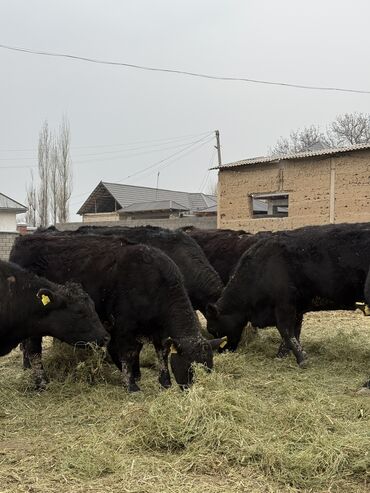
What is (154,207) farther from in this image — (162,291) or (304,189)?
(162,291)

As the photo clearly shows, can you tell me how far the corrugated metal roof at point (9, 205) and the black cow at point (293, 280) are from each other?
1296 inches

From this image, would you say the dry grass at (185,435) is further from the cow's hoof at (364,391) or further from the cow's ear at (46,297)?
the cow's ear at (46,297)

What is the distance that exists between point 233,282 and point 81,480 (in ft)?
15.4

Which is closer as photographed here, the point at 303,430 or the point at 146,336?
the point at 303,430

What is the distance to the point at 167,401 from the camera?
5164 mm

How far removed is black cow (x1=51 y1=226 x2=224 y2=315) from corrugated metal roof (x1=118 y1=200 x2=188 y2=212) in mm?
34014

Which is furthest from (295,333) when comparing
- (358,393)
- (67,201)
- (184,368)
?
(67,201)

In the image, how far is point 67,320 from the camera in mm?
6305

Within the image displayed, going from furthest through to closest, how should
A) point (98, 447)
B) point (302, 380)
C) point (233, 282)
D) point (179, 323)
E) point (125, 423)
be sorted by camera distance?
point (233, 282) < point (302, 380) < point (179, 323) < point (125, 423) < point (98, 447)

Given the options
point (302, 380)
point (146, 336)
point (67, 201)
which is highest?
point (67, 201)

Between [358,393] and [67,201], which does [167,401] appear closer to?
[358,393]

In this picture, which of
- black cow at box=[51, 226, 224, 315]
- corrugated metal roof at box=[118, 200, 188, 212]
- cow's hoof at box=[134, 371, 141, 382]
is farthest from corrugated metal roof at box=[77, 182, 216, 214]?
cow's hoof at box=[134, 371, 141, 382]

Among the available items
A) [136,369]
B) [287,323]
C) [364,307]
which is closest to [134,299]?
[136,369]

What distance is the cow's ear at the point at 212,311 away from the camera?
808 cm
